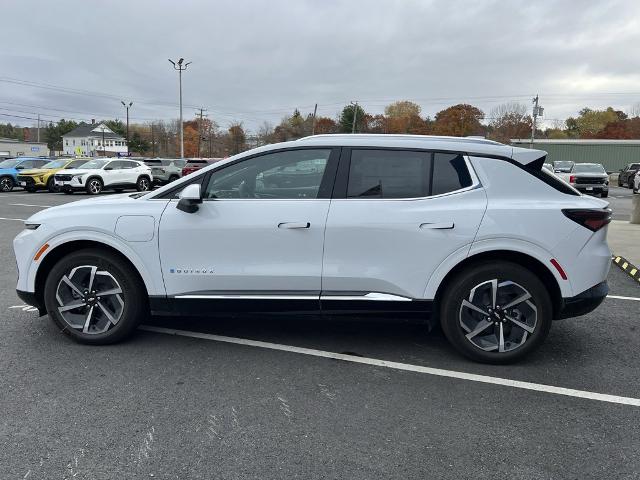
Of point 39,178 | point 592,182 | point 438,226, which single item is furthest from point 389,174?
point 39,178

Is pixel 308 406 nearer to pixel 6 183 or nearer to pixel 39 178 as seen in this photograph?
pixel 39 178

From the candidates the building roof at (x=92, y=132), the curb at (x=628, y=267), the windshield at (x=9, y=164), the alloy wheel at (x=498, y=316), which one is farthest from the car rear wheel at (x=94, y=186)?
the building roof at (x=92, y=132)

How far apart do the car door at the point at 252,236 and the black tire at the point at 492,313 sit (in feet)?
3.43

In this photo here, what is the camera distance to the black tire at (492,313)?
3.71 meters

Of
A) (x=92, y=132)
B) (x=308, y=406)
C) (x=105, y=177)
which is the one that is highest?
(x=92, y=132)

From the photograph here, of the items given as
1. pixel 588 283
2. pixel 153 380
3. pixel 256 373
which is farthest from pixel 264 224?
pixel 588 283

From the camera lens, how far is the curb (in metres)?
6.79

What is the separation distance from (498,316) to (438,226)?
33.5 inches

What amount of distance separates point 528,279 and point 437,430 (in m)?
1.43

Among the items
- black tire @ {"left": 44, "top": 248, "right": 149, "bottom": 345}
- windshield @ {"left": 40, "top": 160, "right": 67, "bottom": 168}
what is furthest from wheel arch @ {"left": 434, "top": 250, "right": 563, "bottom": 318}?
windshield @ {"left": 40, "top": 160, "right": 67, "bottom": 168}

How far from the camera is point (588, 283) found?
12.2 feet

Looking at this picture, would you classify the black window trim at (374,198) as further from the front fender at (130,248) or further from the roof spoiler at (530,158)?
the front fender at (130,248)

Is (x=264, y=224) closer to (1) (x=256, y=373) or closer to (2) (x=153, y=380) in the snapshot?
(1) (x=256, y=373)

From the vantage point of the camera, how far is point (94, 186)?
22.1m
